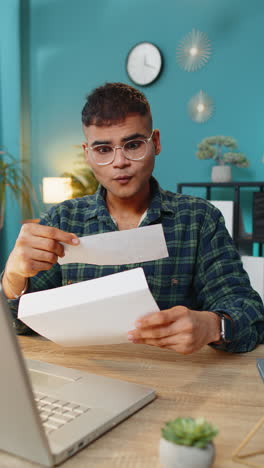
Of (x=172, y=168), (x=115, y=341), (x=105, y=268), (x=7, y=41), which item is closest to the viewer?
(x=115, y=341)

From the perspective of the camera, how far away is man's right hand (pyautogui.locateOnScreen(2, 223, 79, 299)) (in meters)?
0.98

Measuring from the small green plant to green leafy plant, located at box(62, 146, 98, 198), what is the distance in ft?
12.0

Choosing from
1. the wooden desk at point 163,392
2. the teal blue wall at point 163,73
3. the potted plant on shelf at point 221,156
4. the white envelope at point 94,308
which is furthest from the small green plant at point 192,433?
the teal blue wall at point 163,73

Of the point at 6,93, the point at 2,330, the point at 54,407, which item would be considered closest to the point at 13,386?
the point at 2,330

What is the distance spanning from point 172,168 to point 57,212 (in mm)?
2636

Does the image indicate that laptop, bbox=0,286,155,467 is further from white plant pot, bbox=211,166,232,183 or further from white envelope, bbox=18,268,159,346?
white plant pot, bbox=211,166,232,183

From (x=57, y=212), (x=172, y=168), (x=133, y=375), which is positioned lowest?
(x=133, y=375)

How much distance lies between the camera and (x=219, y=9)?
3.61m

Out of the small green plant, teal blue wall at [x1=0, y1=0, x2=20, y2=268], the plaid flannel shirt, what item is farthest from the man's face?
teal blue wall at [x1=0, y1=0, x2=20, y2=268]

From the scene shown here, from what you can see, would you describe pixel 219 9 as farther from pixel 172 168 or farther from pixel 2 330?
pixel 2 330

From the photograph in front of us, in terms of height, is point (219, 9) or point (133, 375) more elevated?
point (219, 9)

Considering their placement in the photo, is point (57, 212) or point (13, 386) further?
point (57, 212)

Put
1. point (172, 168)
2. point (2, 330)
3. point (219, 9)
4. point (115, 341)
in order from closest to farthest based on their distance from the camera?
point (2, 330) < point (115, 341) < point (219, 9) < point (172, 168)

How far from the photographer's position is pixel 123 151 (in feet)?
4.27
